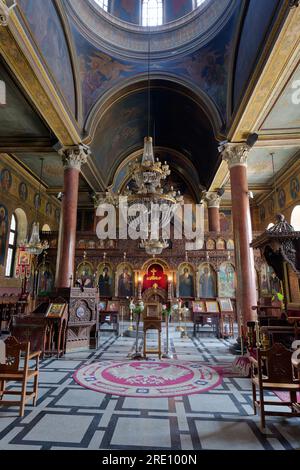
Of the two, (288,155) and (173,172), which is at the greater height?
(173,172)

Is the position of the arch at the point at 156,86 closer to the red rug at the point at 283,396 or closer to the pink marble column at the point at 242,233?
the pink marble column at the point at 242,233

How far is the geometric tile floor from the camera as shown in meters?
2.57

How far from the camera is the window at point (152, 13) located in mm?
12258

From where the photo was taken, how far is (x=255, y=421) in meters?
3.10

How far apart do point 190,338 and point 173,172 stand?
12.5m

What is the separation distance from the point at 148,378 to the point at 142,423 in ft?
5.89

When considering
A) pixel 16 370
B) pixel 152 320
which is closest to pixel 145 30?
pixel 152 320

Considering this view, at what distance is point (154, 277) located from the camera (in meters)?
14.0

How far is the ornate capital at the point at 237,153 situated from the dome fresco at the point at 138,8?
23.8 ft

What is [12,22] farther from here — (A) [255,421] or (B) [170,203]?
(A) [255,421]

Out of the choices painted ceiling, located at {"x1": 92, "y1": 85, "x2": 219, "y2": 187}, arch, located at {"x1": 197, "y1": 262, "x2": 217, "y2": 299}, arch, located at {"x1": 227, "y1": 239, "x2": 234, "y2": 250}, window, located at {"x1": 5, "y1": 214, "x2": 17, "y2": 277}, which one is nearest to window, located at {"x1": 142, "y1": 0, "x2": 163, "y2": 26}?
painted ceiling, located at {"x1": 92, "y1": 85, "x2": 219, "y2": 187}

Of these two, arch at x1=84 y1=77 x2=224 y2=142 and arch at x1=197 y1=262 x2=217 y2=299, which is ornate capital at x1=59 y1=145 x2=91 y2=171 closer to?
arch at x1=84 y1=77 x2=224 y2=142

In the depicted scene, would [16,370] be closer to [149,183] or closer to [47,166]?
[149,183]
